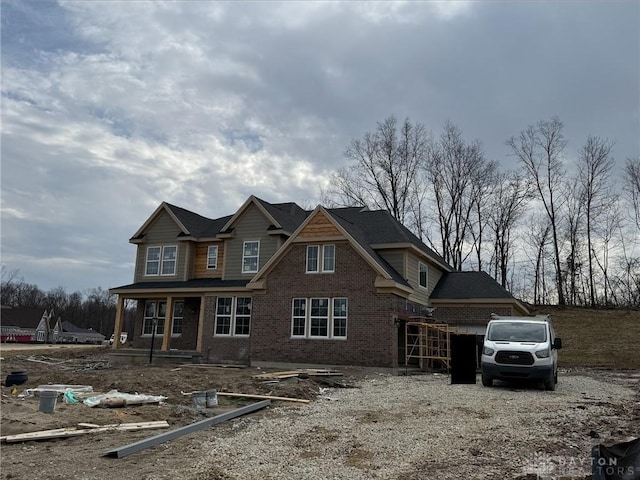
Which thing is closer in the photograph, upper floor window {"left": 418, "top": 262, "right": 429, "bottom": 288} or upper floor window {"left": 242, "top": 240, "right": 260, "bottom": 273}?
upper floor window {"left": 418, "top": 262, "right": 429, "bottom": 288}

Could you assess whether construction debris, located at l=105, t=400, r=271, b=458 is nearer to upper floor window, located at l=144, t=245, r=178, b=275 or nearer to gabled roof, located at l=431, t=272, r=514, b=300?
gabled roof, located at l=431, t=272, r=514, b=300

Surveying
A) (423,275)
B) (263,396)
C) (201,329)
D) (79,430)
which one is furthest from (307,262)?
(79,430)

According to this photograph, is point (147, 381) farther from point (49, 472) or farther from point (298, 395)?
point (49, 472)

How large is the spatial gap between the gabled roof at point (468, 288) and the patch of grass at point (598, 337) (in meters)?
6.57

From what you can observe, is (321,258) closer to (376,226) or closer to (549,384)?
(376,226)

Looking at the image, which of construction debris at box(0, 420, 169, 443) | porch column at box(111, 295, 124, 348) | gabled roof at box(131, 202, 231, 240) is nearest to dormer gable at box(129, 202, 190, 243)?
gabled roof at box(131, 202, 231, 240)

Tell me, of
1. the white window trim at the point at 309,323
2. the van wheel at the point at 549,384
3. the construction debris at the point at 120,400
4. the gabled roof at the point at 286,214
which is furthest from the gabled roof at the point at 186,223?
the van wheel at the point at 549,384

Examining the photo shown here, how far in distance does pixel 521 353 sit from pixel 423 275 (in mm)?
11539

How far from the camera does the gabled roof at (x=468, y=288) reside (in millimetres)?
25053

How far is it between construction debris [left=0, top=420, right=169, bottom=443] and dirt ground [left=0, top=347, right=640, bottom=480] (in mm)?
104

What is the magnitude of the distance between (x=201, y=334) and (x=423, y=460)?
64.4 feet

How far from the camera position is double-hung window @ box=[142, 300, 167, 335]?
28.0 m

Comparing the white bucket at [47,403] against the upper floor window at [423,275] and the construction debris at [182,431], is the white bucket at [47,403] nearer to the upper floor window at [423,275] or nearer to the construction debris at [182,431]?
the construction debris at [182,431]

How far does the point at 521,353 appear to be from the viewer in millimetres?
14219
